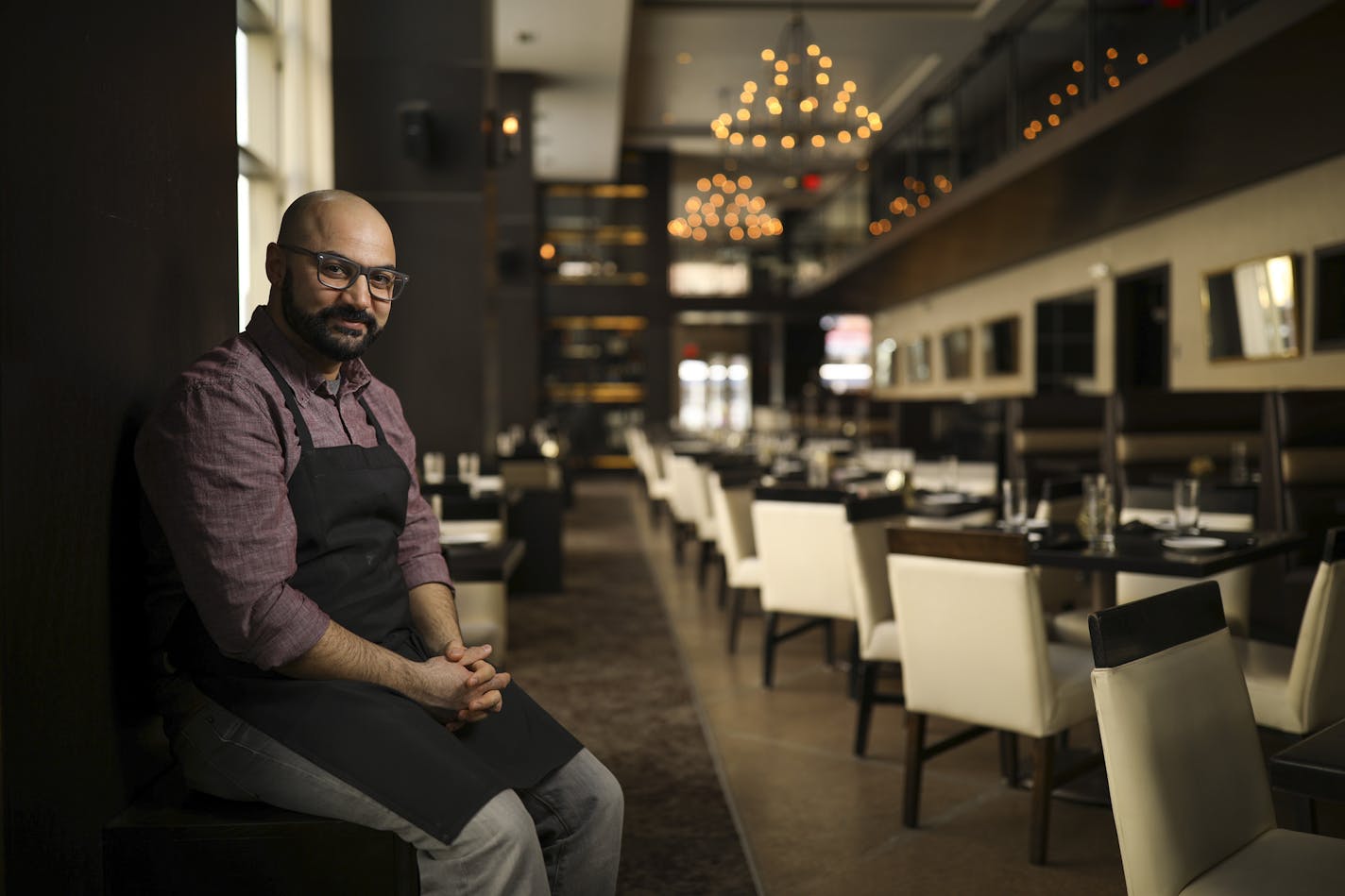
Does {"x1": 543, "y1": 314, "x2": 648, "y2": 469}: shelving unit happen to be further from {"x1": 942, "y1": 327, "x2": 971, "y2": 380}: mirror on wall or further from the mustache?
the mustache

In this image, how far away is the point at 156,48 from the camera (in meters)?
1.92

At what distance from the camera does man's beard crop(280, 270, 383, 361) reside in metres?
1.95

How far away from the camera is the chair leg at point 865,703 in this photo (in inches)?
140

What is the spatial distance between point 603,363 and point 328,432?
17.7 meters

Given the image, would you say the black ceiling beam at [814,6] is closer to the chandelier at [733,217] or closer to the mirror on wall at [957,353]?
the chandelier at [733,217]

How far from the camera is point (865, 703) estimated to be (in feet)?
11.9

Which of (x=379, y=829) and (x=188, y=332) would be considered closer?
(x=379, y=829)

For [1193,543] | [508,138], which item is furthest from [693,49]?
[1193,543]

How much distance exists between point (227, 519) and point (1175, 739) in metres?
1.45

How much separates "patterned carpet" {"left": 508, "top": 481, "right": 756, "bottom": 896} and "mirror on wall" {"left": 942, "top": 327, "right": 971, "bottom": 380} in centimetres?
840

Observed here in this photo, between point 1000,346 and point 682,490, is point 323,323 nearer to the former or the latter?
point 682,490

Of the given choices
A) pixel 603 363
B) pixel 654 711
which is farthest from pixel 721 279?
pixel 654 711

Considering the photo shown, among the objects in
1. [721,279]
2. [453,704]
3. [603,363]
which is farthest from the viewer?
[721,279]

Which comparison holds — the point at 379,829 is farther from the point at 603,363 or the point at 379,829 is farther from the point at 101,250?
the point at 603,363
